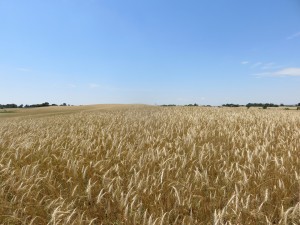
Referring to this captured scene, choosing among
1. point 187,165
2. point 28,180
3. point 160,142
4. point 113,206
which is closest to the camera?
point 113,206

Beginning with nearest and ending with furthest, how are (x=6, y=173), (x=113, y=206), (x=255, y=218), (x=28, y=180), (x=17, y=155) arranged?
(x=255, y=218), (x=113, y=206), (x=28, y=180), (x=6, y=173), (x=17, y=155)

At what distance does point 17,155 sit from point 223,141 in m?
3.84

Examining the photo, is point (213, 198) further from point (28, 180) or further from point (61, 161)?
point (61, 161)

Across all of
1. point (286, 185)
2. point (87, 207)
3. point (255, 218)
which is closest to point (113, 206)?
point (87, 207)

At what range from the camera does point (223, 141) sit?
639 cm

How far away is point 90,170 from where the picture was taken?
14.2 ft

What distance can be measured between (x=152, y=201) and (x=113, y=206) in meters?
0.38

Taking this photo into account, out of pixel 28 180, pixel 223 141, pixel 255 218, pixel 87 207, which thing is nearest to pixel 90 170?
pixel 28 180

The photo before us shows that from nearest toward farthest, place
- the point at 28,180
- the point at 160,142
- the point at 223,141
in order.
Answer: the point at 28,180 → the point at 160,142 → the point at 223,141

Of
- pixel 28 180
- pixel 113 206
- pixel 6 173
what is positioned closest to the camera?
pixel 113 206

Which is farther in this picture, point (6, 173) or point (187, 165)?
point (187, 165)

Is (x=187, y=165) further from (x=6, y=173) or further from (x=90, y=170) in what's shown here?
(x=6, y=173)

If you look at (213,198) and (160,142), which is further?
(160,142)

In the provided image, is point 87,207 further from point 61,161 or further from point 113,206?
point 61,161
